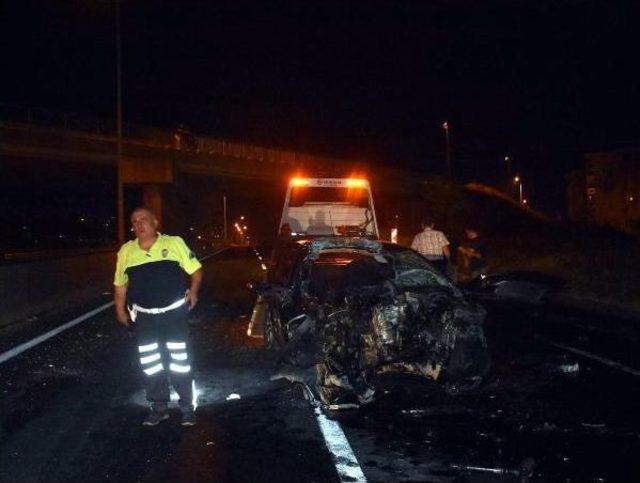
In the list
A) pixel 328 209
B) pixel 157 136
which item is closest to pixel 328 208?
pixel 328 209

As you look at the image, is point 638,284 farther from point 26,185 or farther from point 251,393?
point 26,185

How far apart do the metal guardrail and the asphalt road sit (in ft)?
93.5

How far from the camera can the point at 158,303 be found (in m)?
6.33

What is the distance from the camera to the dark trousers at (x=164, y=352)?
641 cm

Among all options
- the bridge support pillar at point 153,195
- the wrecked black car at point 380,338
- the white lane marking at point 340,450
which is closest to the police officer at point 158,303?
the white lane marking at point 340,450

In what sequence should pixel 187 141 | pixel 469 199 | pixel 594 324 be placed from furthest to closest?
pixel 187 141 < pixel 469 199 < pixel 594 324

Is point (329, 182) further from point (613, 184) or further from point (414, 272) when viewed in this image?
point (613, 184)

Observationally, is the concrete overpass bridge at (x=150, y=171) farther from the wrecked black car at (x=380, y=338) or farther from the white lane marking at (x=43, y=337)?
the wrecked black car at (x=380, y=338)

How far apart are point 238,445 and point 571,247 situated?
66.8 feet

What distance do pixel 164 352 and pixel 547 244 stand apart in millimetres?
22934

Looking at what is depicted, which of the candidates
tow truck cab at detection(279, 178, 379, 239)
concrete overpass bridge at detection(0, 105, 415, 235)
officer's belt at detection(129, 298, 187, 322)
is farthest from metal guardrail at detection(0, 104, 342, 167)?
officer's belt at detection(129, 298, 187, 322)

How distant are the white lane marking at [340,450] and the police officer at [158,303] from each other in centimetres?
112

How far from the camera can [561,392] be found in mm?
7473

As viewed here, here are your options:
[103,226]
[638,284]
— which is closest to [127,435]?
[638,284]
